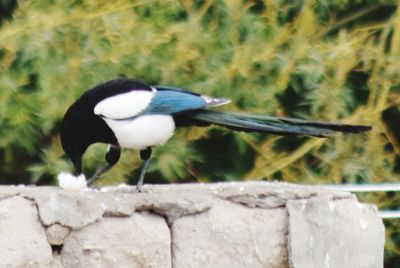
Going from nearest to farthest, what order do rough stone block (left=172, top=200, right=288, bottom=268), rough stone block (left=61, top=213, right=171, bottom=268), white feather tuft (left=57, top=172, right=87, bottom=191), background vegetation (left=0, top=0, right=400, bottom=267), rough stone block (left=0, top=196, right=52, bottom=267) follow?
rough stone block (left=0, top=196, right=52, bottom=267) → rough stone block (left=61, top=213, right=171, bottom=268) → rough stone block (left=172, top=200, right=288, bottom=268) → white feather tuft (left=57, top=172, right=87, bottom=191) → background vegetation (left=0, top=0, right=400, bottom=267)

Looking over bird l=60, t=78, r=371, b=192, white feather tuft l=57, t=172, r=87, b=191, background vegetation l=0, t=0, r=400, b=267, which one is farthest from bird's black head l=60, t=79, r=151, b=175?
background vegetation l=0, t=0, r=400, b=267

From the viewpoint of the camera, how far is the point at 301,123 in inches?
187

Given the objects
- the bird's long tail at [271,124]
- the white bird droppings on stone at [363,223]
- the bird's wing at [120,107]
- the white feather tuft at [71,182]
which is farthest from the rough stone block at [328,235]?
the white feather tuft at [71,182]

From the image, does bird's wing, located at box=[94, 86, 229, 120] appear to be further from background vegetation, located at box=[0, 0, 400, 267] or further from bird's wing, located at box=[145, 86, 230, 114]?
background vegetation, located at box=[0, 0, 400, 267]

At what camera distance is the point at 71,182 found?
15.5 feet

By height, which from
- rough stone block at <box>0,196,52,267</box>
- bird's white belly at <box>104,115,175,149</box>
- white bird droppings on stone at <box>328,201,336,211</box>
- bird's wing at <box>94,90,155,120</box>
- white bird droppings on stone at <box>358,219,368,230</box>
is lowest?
rough stone block at <box>0,196,52,267</box>

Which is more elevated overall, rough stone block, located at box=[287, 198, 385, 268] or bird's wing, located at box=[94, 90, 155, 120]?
bird's wing, located at box=[94, 90, 155, 120]

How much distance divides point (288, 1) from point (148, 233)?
2.34 m

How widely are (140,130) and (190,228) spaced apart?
44 centimetres

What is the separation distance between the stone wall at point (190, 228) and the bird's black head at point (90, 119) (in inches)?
9.5

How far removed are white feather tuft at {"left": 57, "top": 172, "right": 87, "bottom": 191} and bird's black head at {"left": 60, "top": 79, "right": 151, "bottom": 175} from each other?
16 centimetres

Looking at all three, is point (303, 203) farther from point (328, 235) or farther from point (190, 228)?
point (190, 228)

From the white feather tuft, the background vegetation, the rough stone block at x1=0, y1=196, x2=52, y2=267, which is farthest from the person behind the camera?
the background vegetation

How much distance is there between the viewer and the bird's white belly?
4742mm
